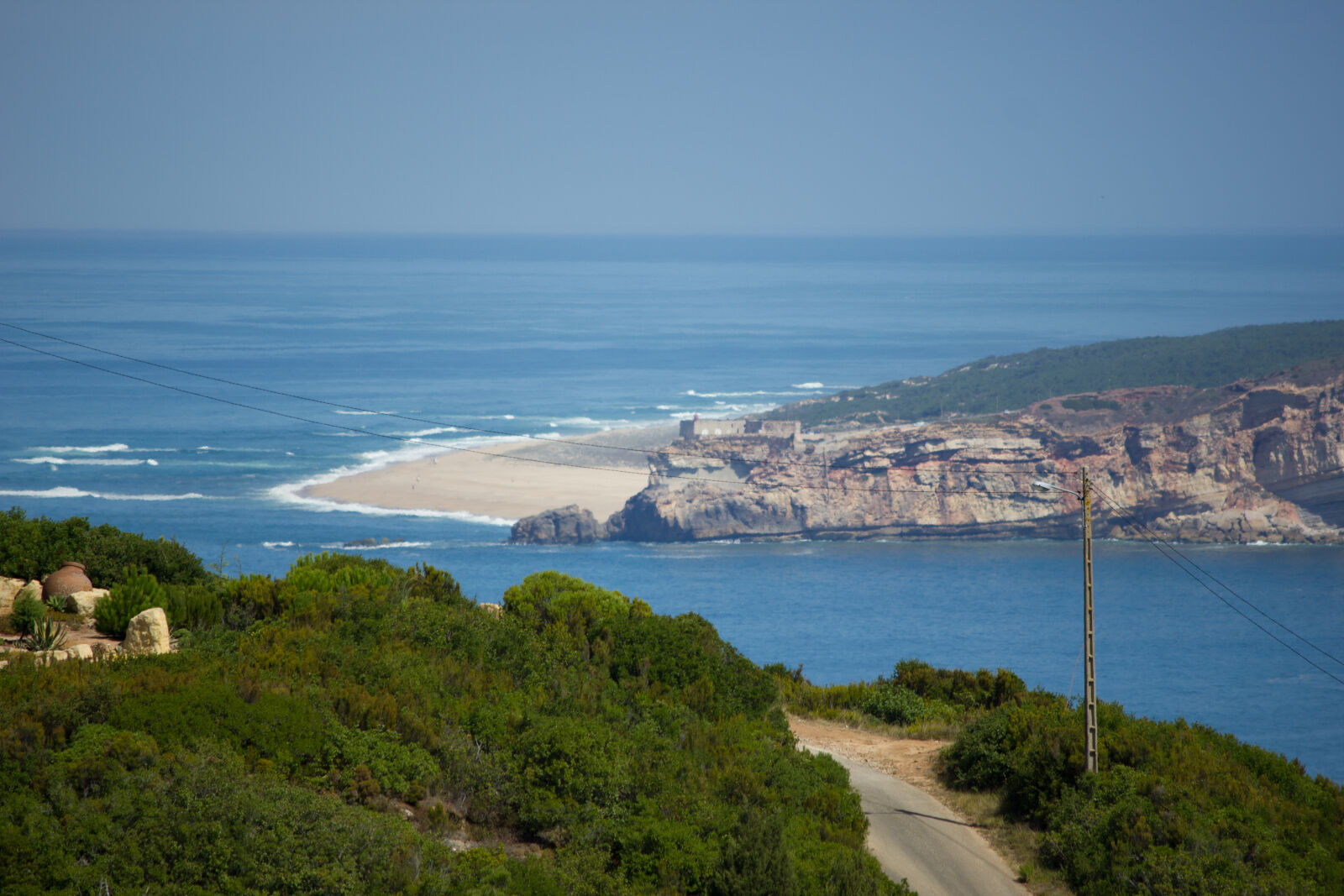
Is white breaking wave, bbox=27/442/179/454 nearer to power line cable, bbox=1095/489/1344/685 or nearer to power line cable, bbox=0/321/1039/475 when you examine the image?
power line cable, bbox=0/321/1039/475

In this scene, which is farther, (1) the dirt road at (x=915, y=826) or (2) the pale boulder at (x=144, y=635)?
(2) the pale boulder at (x=144, y=635)

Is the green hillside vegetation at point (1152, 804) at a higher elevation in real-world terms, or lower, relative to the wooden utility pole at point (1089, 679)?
lower

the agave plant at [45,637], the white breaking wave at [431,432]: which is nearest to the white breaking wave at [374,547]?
the white breaking wave at [431,432]

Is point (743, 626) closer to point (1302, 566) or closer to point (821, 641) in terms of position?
point (821, 641)

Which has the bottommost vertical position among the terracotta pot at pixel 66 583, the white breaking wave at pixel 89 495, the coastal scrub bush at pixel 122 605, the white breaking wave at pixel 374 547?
the white breaking wave at pixel 374 547

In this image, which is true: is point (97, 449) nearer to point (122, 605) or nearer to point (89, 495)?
point (89, 495)

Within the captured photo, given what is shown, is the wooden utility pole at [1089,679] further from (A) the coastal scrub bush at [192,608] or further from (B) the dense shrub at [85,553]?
(B) the dense shrub at [85,553]

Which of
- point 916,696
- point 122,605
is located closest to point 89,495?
point 122,605
